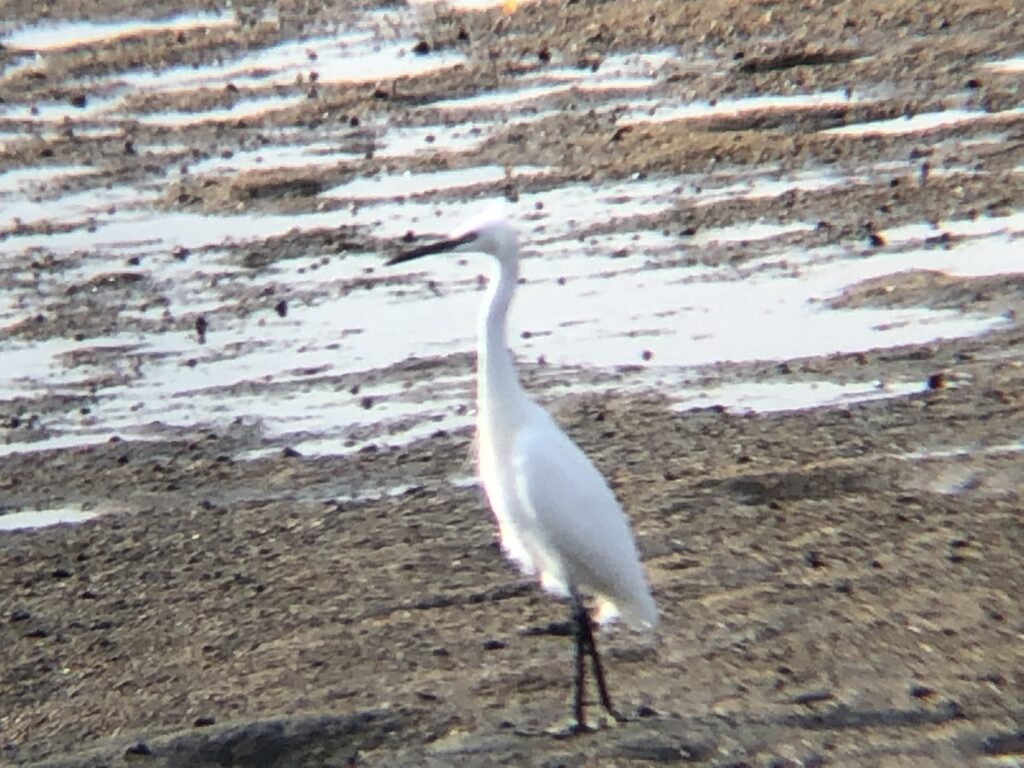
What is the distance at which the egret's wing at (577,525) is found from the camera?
7180 mm

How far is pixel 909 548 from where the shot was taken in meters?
8.34

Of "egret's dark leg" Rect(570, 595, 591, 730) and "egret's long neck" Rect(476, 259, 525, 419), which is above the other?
"egret's long neck" Rect(476, 259, 525, 419)

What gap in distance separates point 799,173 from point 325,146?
3801 millimetres

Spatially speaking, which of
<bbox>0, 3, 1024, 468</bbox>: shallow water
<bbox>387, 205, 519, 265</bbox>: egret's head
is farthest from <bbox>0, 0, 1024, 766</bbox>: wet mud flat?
<bbox>387, 205, 519, 265</bbox>: egret's head

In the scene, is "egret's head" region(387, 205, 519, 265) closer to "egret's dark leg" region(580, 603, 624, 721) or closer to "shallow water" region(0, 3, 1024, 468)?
"egret's dark leg" region(580, 603, 624, 721)

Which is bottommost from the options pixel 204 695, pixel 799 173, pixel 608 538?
pixel 204 695

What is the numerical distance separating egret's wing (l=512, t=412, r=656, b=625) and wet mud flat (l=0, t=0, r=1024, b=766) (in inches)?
13.6

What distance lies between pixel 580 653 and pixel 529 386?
3.85 metres

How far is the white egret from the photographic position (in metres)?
7.19

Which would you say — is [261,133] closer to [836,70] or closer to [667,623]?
[836,70]

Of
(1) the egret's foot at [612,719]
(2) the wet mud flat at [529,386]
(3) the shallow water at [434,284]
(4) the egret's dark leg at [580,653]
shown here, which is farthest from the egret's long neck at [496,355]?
(3) the shallow water at [434,284]

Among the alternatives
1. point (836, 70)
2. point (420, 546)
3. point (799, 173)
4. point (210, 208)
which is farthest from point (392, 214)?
point (420, 546)

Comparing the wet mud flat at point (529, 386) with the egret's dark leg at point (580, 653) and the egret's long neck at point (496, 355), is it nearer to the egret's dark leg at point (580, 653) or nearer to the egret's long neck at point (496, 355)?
the egret's dark leg at point (580, 653)

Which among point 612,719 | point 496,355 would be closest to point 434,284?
point 496,355
